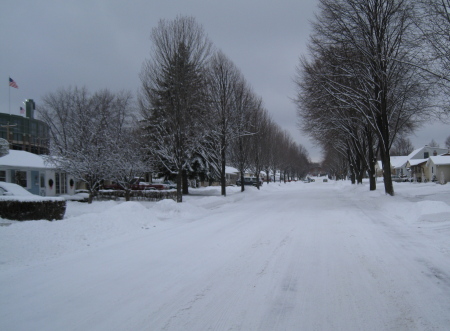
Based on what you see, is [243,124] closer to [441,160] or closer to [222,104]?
[222,104]

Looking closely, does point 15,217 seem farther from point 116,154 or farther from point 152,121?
point 152,121

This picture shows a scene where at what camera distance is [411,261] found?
21.7ft

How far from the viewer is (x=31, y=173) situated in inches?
1137

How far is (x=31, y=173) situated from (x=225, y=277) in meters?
28.0

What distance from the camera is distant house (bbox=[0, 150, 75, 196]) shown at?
2638 centimetres

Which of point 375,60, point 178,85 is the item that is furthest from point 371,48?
point 178,85

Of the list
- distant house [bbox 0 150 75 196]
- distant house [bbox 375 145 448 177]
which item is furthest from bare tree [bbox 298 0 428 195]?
distant house [bbox 375 145 448 177]

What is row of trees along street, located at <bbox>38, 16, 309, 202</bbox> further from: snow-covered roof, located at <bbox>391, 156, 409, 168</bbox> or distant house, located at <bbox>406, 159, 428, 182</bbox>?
snow-covered roof, located at <bbox>391, 156, 409, 168</bbox>

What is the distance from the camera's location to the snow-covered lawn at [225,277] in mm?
4234

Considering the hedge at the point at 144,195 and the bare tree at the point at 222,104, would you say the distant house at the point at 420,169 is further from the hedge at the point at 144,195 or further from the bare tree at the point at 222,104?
the hedge at the point at 144,195

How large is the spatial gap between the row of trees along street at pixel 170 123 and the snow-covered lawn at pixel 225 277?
10138mm

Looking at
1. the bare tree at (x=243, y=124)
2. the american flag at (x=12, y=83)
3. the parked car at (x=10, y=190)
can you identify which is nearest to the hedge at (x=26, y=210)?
the parked car at (x=10, y=190)

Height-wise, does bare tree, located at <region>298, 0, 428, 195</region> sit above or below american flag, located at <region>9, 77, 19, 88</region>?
below

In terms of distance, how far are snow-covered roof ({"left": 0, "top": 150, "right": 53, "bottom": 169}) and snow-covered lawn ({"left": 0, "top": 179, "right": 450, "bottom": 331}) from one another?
62.4ft
